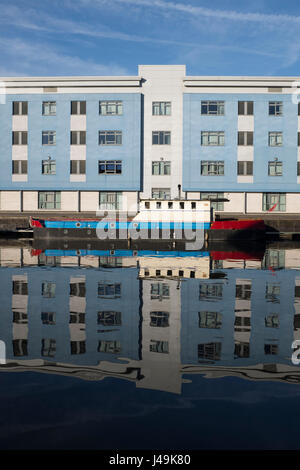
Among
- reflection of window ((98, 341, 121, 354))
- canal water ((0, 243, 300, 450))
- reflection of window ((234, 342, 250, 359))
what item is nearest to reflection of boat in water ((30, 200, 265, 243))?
canal water ((0, 243, 300, 450))

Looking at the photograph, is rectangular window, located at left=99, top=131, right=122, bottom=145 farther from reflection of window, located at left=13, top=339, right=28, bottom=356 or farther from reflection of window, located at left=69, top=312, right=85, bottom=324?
reflection of window, located at left=13, top=339, right=28, bottom=356

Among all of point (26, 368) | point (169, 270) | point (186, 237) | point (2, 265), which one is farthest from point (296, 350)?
point (186, 237)

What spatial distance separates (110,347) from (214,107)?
46.2 m

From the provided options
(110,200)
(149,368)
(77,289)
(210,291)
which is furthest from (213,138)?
(149,368)

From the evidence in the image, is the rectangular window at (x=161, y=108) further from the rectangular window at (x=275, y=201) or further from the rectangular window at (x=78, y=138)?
the rectangular window at (x=275, y=201)

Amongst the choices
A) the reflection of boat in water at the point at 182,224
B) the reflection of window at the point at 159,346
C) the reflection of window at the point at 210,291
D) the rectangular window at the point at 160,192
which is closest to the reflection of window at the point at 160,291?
the reflection of window at the point at 210,291

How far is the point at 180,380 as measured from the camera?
6.27 meters

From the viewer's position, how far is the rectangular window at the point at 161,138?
50062 mm

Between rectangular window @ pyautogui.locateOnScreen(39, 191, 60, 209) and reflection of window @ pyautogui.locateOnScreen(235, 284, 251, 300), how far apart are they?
1520 inches

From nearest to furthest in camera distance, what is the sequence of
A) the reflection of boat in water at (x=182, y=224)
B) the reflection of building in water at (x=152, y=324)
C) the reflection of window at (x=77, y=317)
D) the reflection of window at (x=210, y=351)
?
1. the reflection of building in water at (x=152, y=324)
2. the reflection of window at (x=210, y=351)
3. the reflection of window at (x=77, y=317)
4. the reflection of boat in water at (x=182, y=224)

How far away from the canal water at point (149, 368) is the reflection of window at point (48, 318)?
2 centimetres

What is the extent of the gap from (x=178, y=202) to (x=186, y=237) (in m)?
3.21

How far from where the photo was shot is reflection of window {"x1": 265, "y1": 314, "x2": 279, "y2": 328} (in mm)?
9492

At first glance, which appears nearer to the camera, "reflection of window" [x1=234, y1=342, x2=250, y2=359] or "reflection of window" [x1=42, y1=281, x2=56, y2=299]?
"reflection of window" [x1=234, y1=342, x2=250, y2=359]
